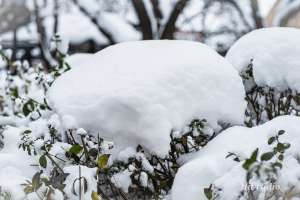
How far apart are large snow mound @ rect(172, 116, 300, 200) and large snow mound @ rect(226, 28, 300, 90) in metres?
0.45

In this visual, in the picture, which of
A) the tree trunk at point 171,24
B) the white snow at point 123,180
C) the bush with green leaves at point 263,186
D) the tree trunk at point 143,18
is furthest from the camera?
the tree trunk at point 171,24

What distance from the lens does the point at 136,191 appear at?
242 centimetres

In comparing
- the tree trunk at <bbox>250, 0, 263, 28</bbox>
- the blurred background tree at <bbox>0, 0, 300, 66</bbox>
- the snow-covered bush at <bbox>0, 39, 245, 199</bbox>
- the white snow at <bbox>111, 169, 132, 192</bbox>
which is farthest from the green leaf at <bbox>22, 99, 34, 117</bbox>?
the tree trunk at <bbox>250, 0, 263, 28</bbox>

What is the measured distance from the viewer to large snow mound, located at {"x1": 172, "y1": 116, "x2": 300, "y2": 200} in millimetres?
1843

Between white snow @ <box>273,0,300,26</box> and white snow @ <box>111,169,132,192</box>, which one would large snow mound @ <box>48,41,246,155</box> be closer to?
white snow @ <box>111,169,132,192</box>

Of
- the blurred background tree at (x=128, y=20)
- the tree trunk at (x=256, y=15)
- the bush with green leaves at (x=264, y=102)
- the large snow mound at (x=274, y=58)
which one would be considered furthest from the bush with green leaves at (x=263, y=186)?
the tree trunk at (x=256, y=15)

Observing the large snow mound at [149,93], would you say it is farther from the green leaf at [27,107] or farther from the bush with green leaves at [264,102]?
the green leaf at [27,107]

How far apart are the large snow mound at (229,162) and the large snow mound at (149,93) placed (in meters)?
0.17

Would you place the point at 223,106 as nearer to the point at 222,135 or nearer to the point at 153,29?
the point at 222,135

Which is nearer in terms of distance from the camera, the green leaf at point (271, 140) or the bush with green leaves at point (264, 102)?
the green leaf at point (271, 140)

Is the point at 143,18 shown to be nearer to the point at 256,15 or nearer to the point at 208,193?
the point at 256,15

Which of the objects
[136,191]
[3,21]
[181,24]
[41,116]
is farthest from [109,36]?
[136,191]

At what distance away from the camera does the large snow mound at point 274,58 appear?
8.40 feet

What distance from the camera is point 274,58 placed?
8.64ft
